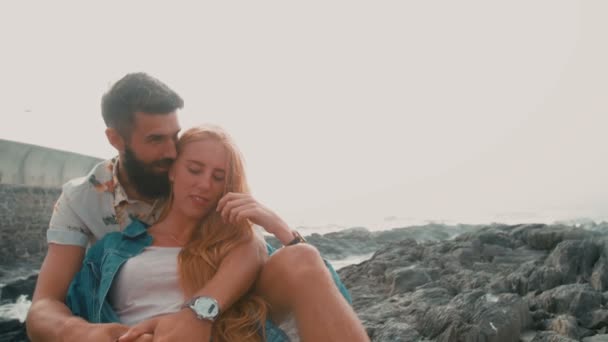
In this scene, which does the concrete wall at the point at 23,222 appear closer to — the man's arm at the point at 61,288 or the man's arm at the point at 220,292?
the man's arm at the point at 61,288

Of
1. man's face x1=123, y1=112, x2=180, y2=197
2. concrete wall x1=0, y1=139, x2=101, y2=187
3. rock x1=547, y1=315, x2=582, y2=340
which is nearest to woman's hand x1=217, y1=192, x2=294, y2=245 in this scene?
man's face x1=123, y1=112, x2=180, y2=197

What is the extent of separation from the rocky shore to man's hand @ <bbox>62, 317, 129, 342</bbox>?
10.3 feet

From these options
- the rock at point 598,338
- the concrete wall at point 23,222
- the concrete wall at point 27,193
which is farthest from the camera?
the concrete wall at point 27,193

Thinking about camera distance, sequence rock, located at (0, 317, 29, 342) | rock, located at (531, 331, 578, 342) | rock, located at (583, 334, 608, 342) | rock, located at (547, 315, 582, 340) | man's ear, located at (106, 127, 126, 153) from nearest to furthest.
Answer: man's ear, located at (106, 127, 126, 153)
rock, located at (531, 331, 578, 342)
rock, located at (583, 334, 608, 342)
rock, located at (547, 315, 582, 340)
rock, located at (0, 317, 29, 342)

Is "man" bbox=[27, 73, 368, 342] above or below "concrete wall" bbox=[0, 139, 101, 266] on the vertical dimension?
above

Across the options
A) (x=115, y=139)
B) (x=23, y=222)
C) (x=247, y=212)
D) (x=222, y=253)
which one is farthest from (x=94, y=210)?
(x=23, y=222)

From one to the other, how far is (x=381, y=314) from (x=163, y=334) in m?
4.79

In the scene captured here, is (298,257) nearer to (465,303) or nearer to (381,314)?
(465,303)

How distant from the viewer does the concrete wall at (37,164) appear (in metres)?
13.0

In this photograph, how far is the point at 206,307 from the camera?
2156mm

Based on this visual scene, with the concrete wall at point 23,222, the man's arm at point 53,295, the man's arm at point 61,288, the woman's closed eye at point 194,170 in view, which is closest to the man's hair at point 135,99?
the woman's closed eye at point 194,170

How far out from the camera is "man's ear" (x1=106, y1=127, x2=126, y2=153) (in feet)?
9.68

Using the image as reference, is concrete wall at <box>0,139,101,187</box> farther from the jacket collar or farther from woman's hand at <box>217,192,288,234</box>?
woman's hand at <box>217,192,288,234</box>

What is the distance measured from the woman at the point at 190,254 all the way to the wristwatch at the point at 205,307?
38mm
